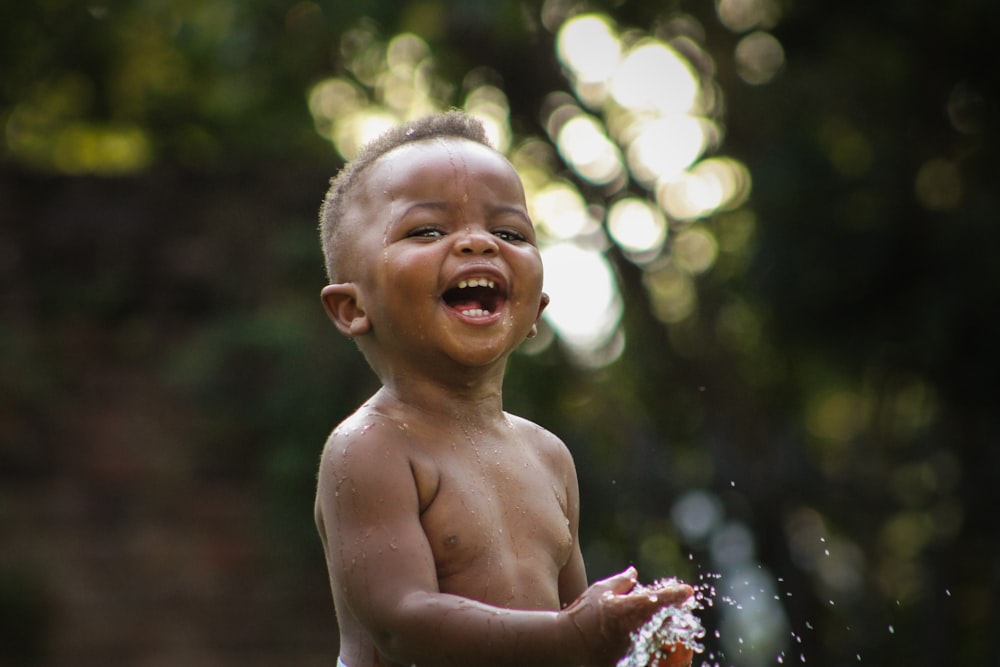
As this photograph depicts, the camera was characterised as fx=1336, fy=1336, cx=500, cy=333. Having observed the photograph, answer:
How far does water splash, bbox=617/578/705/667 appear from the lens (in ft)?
7.52

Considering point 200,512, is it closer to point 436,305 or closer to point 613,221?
point 613,221

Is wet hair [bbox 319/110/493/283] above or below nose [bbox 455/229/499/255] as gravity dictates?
above

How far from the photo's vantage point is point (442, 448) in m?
2.56

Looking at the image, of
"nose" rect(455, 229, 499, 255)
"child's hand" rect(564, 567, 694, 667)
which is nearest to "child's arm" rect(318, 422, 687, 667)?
"child's hand" rect(564, 567, 694, 667)

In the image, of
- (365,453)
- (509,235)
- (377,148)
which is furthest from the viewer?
(377,148)

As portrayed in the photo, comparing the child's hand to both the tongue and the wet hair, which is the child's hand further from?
the wet hair

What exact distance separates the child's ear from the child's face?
18 mm

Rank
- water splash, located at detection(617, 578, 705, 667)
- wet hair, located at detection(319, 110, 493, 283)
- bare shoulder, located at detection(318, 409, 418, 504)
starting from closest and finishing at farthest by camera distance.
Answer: water splash, located at detection(617, 578, 705, 667)
bare shoulder, located at detection(318, 409, 418, 504)
wet hair, located at detection(319, 110, 493, 283)

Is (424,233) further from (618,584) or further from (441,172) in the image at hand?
(618,584)

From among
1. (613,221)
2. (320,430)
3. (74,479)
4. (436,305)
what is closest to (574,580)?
(436,305)

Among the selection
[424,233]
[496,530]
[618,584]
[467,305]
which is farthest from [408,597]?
[424,233]

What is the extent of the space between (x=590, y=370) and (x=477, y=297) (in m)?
6.15

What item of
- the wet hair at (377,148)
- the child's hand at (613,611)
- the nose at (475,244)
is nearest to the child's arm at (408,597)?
the child's hand at (613,611)

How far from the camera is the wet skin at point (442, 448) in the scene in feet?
7.70
